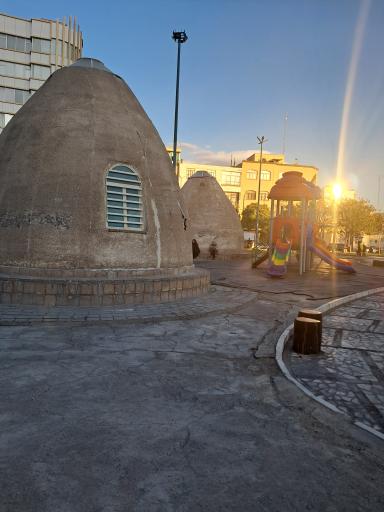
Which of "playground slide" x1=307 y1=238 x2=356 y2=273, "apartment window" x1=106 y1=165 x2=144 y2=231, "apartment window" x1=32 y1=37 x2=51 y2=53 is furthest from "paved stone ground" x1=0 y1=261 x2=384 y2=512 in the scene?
"apartment window" x1=32 y1=37 x2=51 y2=53

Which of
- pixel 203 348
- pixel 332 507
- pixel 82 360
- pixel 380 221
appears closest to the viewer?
pixel 332 507

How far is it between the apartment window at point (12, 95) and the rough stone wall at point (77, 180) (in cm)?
4106

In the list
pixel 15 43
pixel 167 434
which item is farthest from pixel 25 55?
pixel 167 434

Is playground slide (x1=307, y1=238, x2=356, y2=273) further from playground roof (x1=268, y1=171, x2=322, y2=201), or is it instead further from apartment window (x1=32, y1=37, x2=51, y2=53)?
apartment window (x1=32, y1=37, x2=51, y2=53)

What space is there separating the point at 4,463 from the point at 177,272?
26.3 ft

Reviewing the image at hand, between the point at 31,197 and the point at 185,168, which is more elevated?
the point at 185,168

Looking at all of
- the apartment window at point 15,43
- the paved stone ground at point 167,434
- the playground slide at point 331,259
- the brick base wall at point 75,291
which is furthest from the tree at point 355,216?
the paved stone ground at point 167,434

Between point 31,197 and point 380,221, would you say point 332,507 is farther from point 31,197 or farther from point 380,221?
point 380,221

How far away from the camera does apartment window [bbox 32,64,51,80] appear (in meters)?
46.6

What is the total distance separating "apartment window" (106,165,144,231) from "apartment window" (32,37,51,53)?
46.4 m

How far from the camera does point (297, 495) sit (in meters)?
2.79

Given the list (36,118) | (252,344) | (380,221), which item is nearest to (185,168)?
(380,221)

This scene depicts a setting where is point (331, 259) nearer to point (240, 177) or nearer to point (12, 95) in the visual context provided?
point (12, 95)

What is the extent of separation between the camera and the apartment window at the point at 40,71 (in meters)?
46.6
